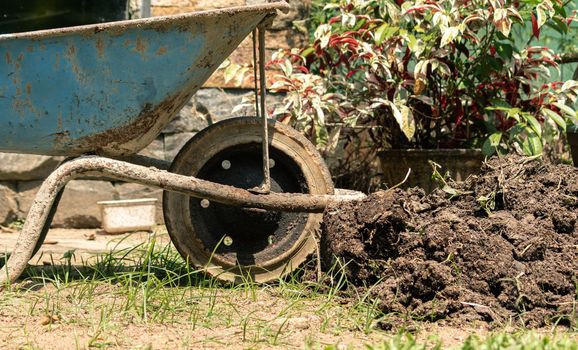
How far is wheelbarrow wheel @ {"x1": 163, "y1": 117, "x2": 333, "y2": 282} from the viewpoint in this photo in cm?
302

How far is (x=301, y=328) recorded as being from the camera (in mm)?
2373

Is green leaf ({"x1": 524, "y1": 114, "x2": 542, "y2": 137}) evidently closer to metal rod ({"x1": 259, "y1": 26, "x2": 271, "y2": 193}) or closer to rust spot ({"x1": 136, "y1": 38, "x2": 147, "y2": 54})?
metal rod ({"x1": 259, "y1": 26, "x2": 271, "y2": 193})

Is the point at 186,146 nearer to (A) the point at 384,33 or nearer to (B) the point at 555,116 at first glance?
(A) the point at 384,33

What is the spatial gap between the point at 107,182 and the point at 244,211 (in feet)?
6.49

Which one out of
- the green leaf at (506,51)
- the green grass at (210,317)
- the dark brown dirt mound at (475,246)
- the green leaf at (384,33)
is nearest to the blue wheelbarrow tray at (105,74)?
the green grass at (210,317)

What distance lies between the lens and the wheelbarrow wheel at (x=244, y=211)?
3.02 m

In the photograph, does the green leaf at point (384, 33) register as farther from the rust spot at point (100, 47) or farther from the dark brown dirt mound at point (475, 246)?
the rust spot at point (100, 47)

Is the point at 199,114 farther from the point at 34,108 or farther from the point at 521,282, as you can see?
the point at 521,282

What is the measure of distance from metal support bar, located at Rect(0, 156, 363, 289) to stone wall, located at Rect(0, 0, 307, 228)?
179cm

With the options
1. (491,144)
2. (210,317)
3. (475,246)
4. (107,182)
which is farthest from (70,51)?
(107,182)

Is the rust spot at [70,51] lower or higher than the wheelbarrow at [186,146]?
higher

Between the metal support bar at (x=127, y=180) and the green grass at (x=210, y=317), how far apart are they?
0.39 ft

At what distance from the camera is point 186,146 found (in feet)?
9.89

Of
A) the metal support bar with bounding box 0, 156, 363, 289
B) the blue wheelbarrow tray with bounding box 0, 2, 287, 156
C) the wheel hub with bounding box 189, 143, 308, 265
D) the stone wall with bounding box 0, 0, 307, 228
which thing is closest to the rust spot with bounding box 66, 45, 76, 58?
the blue wheelbarrow tray with bounding box 0, 2, 287, 156
